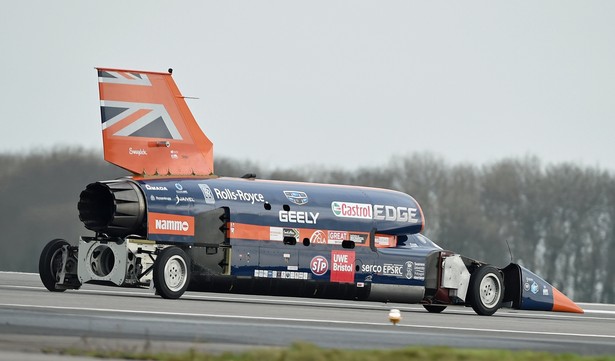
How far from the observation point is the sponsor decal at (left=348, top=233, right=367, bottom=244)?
31609 mm

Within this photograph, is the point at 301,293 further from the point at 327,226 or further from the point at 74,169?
the point at 74,169

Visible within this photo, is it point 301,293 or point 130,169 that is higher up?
point 130,169

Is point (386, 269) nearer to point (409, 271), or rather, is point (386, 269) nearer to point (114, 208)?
point (409, 271)

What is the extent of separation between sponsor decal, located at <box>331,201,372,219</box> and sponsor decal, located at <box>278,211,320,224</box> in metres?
0.63

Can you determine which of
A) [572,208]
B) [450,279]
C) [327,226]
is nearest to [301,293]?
[327,226]

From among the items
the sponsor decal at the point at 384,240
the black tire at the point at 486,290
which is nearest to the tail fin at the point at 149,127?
the sponsor decal at the point at 384,240

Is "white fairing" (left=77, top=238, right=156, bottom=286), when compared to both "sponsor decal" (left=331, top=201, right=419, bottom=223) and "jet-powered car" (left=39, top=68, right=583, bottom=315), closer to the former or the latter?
"jet-powered car" (left=39, top=68, right=583, bottom=315)

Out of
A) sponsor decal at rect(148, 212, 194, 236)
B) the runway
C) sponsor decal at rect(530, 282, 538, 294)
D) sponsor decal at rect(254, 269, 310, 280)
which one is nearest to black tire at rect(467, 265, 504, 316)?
sponsor decal at rect(530, 282, 538, 294)

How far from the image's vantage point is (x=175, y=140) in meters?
30.4

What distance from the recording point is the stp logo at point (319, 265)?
30797 mm

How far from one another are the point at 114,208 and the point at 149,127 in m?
2.69

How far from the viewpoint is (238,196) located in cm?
3003

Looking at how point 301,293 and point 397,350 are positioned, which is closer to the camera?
point 397,350

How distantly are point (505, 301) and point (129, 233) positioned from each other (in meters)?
10.0
